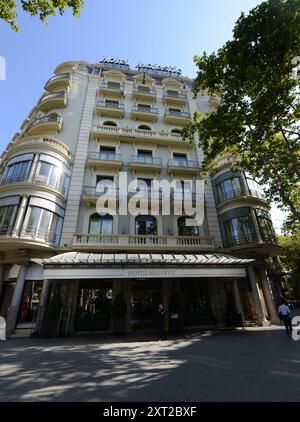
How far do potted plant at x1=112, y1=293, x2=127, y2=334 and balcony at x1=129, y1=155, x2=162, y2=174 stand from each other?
402 inches

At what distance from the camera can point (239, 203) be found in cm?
1697

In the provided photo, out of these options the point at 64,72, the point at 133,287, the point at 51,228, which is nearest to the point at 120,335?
the point at 133,287

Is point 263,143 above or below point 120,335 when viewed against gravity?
above

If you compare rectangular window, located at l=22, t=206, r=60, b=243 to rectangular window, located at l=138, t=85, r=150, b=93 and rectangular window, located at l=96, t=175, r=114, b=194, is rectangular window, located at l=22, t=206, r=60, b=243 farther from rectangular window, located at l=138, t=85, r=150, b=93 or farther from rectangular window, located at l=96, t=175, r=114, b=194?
rectangular window, located at l=138, t=85, r=150, b=93

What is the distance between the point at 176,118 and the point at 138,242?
14008 mm

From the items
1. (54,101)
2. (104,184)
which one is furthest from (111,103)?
(104,184)

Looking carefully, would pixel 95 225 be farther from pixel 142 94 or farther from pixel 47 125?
pixel 142 94

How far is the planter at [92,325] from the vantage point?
43.2 feet

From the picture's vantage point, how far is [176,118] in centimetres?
2255

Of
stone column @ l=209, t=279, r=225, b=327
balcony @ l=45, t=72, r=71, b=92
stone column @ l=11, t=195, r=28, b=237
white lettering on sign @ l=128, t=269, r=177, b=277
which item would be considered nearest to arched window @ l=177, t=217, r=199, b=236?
stone column @ l=209, t=279, r=225, b=327

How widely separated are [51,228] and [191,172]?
12.0 meters

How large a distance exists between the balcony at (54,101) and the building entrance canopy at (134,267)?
15.2 metres

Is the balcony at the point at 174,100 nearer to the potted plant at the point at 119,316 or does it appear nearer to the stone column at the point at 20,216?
the stone column at the point at 20,216
